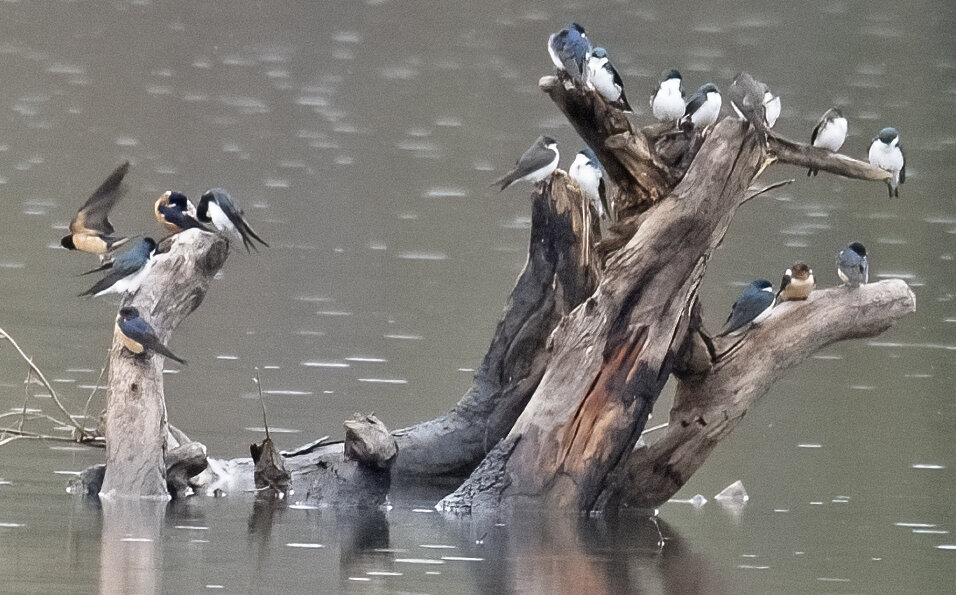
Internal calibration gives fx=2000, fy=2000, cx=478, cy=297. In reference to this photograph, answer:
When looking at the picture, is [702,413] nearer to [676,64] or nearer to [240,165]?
[240,165]

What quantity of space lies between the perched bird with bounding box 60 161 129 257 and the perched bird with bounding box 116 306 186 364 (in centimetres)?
162

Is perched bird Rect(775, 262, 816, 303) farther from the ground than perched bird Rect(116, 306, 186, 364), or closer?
farther from the ground

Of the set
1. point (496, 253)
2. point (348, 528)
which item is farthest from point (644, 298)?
point (496, 253)

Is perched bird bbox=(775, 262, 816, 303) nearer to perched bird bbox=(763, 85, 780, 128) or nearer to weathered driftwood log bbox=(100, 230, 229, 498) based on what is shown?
perched bird bbox=(763, 85, 780, 128)

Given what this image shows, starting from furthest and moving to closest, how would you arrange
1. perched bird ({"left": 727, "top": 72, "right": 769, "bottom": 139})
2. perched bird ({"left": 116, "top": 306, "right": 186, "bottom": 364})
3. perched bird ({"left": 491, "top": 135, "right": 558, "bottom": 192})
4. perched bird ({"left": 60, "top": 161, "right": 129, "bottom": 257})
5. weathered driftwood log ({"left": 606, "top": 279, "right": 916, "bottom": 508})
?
perched bird ({"left": 60, "top": 161, "right": 129, "bottom": 257})
perched bird ({"left": 491, "top": 135, "right": 558, "bottom": 192})
weathered driftwood log ({"left": 606, "top": 279, "right": 916, "bottom": 508})
perched bird ({"left": 727, "top": 72, "right": 769, "bottom": 139})
perched bird ({"left": 116, "top": 306, "right": 186, "bottom": 364})

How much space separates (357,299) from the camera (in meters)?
17.0

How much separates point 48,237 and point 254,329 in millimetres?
3823

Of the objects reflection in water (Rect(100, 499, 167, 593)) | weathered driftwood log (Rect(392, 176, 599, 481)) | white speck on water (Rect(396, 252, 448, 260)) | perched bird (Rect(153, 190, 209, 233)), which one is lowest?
reflection in water (Rect(100, 499, 167, 593))

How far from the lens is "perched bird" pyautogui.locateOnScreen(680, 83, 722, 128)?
1184 centimetres

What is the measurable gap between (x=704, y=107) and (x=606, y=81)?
104 cm

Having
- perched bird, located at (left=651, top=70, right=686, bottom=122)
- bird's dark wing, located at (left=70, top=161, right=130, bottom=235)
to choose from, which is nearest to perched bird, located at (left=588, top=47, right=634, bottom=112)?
perched bird, located at (left=651, top=70, right=686, bottom=122)

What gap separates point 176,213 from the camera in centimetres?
1150

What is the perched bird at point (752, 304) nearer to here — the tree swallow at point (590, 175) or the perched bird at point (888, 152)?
the tree swallow at point (590, 175)

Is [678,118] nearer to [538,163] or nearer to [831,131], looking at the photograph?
[538,163]
